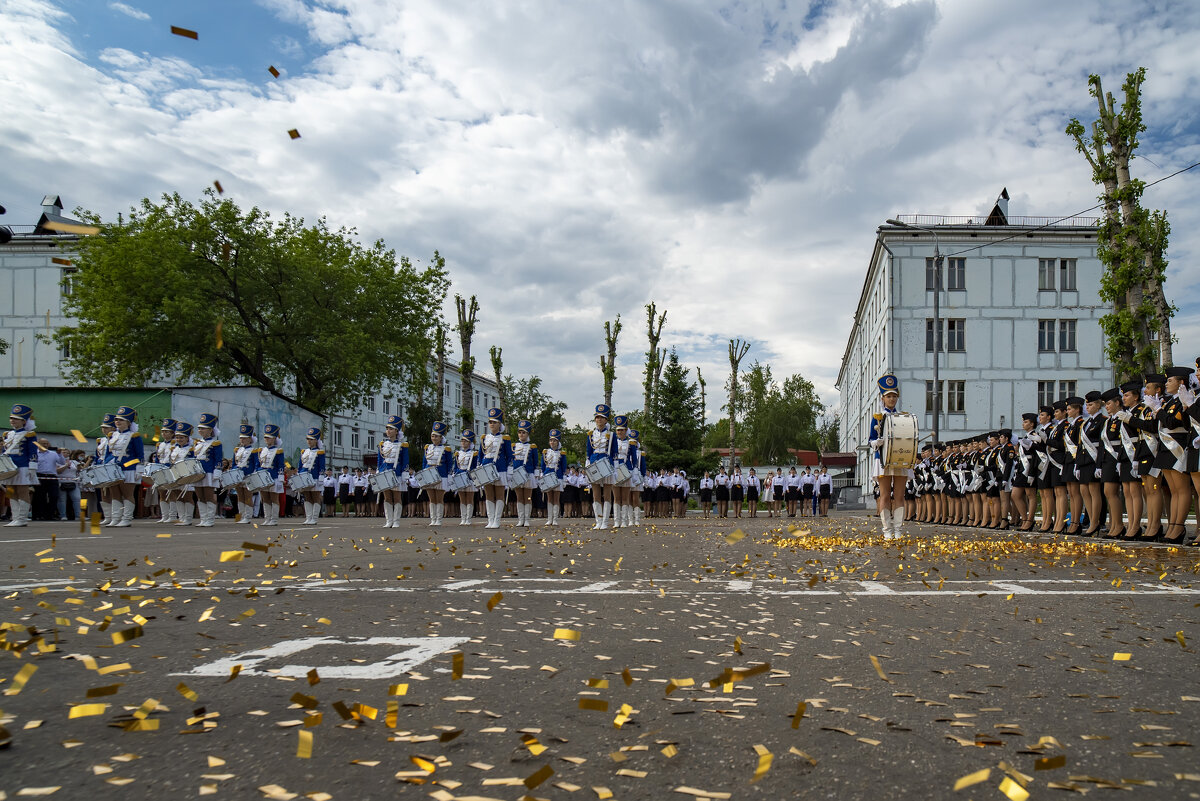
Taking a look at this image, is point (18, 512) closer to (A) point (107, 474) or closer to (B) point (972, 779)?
(A) point (107, 474)

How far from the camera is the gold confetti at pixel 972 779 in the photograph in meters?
2.31

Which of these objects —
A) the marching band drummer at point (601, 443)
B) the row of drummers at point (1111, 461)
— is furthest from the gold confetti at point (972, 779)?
the marching band drummer at point (601, 443)

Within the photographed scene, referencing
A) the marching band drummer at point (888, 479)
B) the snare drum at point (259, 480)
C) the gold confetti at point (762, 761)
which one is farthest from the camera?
the snare drum at point (259, 480)

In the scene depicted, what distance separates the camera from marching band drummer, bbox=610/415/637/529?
19.7 m

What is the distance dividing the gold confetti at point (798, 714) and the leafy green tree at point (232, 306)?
114 feet

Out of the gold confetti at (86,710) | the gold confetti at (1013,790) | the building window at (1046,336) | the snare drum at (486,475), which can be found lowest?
the gold confetti at (86,710)

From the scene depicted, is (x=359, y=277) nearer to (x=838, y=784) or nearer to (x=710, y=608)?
(x=710, y=608)

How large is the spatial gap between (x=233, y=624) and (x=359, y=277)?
122 feet

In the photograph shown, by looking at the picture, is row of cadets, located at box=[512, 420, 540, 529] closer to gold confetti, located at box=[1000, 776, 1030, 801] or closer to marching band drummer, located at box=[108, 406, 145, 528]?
marching band drummer, located at box=[108, 406, 145, 528]

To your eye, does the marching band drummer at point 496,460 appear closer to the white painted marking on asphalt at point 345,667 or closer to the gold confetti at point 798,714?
the white painted marking on asphalt at point 345,667

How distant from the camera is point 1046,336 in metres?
51.2

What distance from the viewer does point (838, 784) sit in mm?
2326

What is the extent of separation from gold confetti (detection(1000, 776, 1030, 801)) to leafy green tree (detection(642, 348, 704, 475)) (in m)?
47.3

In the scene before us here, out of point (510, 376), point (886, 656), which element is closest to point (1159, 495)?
point (886, 656)
